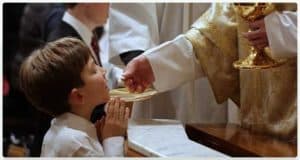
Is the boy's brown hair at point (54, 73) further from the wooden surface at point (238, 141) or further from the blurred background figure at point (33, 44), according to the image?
the wooden surface at point (238, 141)

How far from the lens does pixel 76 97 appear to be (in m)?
0.80

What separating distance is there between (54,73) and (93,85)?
0.15ft

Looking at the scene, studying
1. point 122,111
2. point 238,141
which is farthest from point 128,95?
point 238,141

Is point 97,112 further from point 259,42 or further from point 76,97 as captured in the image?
point 259,42

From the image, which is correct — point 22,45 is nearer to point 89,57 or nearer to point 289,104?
point 89,57

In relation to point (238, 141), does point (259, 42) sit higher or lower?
higher

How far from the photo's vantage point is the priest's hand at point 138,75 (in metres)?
0.85

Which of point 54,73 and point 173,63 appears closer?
point 54,73

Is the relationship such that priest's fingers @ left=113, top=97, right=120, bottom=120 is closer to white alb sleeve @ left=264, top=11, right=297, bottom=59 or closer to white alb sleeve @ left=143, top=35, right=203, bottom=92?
white alb sleeve @ left=143, top=35, right=203, bottom=92

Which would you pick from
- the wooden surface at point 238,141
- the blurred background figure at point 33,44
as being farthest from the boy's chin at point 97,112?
the wooden surface at point 238,141

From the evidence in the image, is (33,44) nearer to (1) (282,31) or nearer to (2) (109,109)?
(2) (109,109)

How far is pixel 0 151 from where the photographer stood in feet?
2.75

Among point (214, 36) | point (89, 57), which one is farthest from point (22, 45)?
point (214, 36)

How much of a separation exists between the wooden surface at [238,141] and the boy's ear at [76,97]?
13 centimetres
